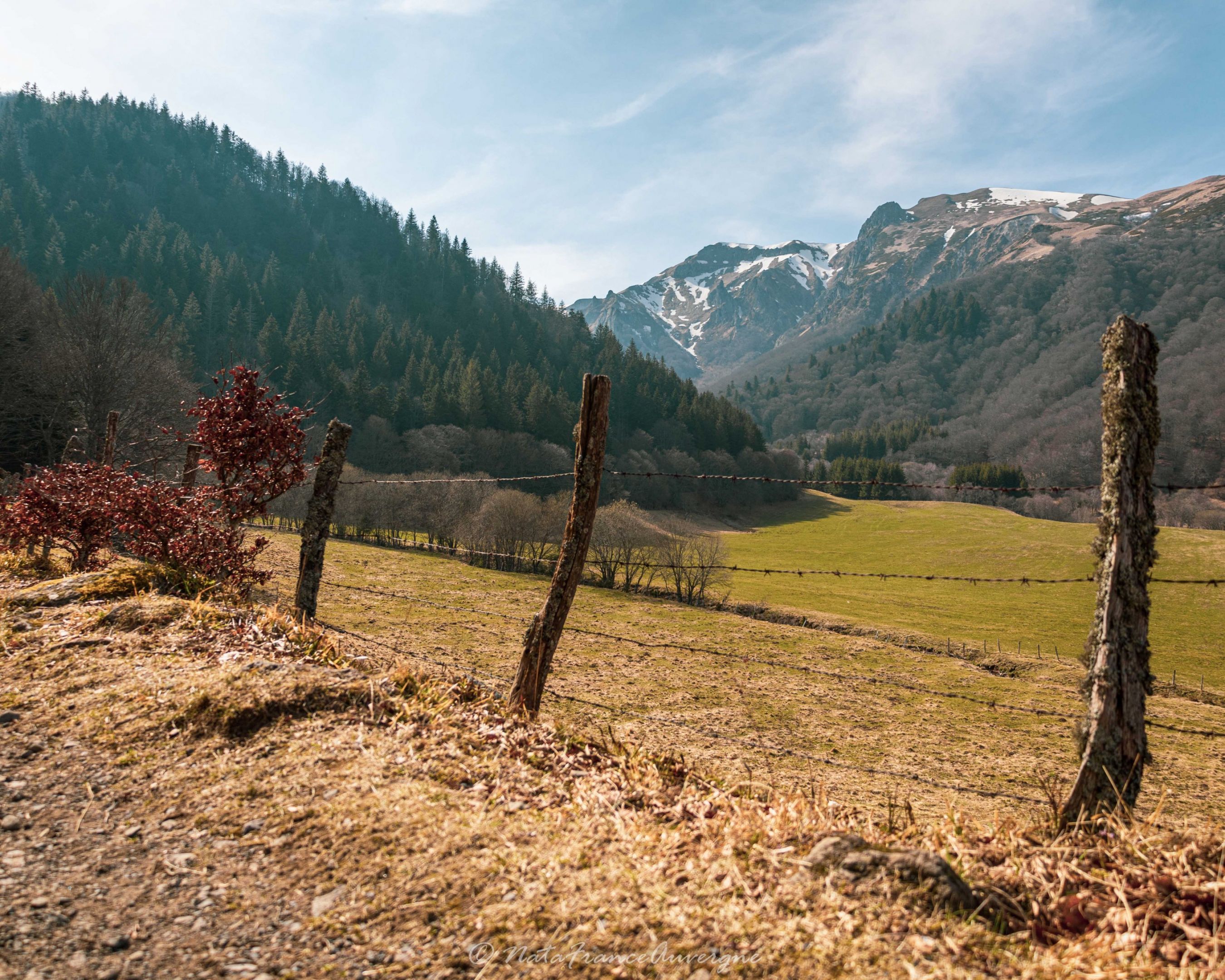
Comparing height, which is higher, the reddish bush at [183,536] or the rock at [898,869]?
the reddish bush at [183,536]

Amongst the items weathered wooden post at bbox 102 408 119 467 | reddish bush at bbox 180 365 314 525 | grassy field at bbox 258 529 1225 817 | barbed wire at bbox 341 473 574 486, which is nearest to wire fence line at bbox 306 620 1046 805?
grassy field at bbox 258 529 1225 817

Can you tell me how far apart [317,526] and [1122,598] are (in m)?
7.97

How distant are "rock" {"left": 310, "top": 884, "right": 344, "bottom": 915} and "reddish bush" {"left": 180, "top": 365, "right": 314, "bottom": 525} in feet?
24.3

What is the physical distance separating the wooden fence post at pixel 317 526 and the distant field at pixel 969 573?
61.9 ft

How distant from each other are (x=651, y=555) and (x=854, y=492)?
400 feet

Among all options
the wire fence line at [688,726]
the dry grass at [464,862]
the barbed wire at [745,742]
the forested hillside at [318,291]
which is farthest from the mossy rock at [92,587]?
the forested hillside at [318,291]

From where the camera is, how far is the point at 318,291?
160750mm

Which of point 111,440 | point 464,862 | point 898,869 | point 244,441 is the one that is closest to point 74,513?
point 244,441

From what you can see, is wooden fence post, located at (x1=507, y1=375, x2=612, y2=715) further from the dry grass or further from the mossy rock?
the mossy rock

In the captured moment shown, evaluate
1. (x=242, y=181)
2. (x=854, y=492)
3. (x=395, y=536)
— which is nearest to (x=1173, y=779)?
(x=395, y=536)

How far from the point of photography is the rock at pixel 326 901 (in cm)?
282

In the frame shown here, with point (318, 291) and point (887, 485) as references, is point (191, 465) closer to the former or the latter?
point (887, 485)

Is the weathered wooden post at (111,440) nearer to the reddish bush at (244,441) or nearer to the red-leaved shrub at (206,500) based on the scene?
the red-leaved shrub at (206,500)

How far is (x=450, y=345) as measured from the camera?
129 metres
